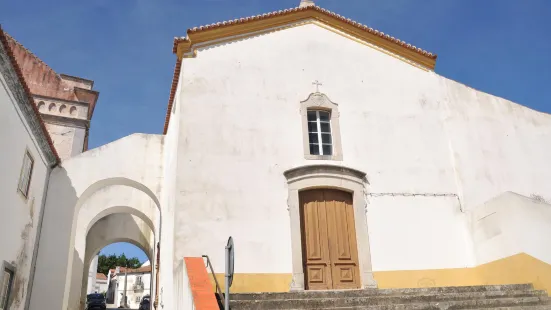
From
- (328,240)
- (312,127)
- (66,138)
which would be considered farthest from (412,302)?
(66,138)

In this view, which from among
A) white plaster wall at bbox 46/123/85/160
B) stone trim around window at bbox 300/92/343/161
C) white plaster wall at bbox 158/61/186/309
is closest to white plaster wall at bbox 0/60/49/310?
white plaster wall at bbox 158/61/186/309

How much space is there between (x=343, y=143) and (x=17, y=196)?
274 inches

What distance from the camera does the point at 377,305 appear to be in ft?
26.9

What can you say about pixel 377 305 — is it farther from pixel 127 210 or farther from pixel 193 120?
pixel 127 210

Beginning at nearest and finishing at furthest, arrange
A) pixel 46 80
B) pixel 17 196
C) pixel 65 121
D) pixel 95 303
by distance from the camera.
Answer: pixel 17 196 → pixel 65 121 → pixel 46 80 → pixel 95 303

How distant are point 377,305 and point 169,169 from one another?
236 inches

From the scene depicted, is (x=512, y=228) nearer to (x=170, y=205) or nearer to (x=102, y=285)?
(x=170, y=205)

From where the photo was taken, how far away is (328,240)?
10.6 meters

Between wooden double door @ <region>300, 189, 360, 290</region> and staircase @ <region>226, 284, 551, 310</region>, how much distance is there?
5.07ft

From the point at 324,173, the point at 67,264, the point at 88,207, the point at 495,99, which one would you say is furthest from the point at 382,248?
the point at 88,207

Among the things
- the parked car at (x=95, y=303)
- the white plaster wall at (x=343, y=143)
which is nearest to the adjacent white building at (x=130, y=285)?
the parked car at (x=95, y=303)

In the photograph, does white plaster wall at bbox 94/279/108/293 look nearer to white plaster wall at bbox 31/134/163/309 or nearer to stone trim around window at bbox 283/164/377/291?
white plaster wall at bbox 31/134/163/309

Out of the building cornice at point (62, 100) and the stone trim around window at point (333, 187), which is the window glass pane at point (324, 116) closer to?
the stone trim around window at point (333, 187)

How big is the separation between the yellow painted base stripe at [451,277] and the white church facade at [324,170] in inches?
1.1
